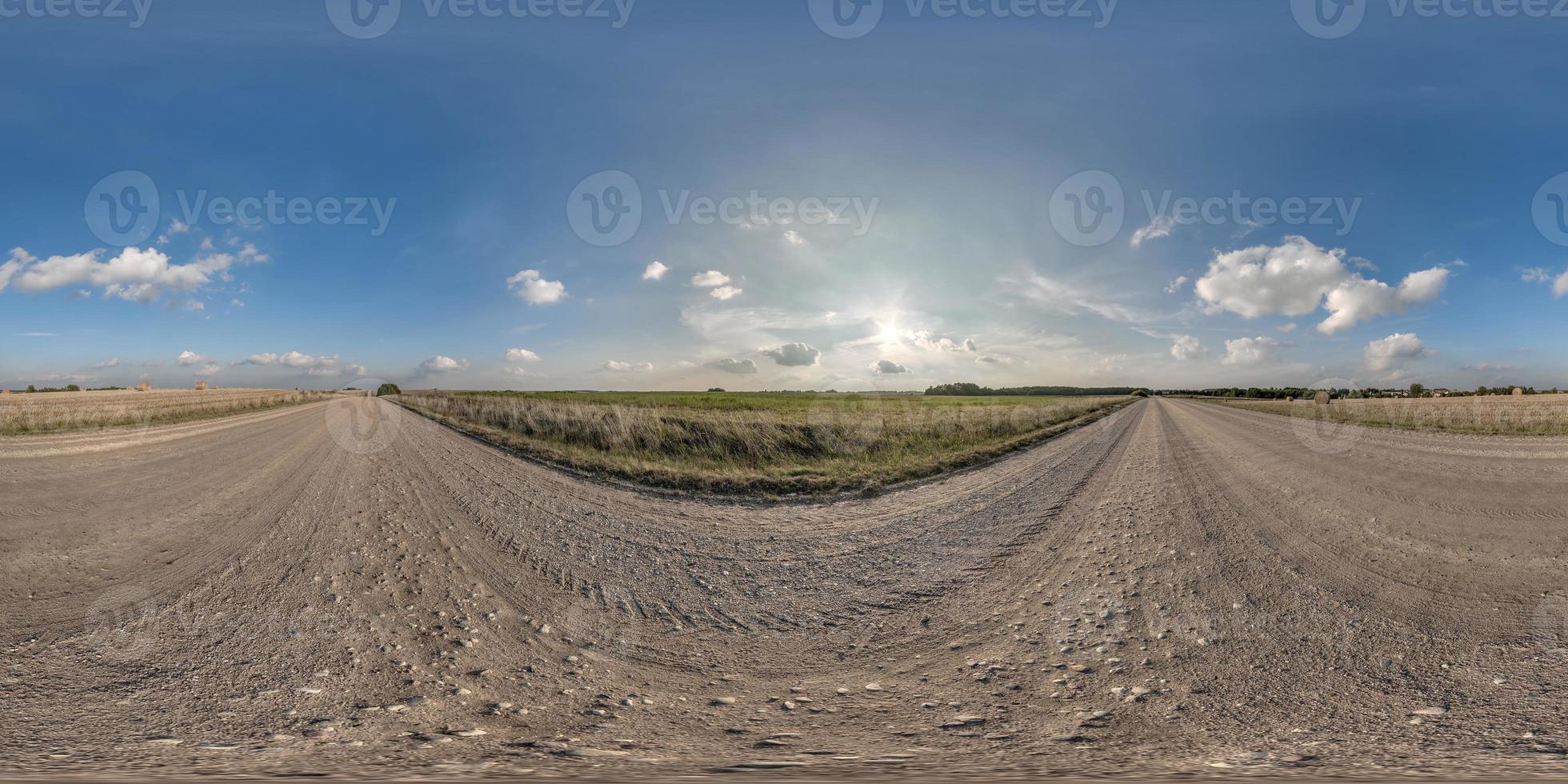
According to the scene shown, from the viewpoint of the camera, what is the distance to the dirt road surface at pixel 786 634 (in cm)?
309

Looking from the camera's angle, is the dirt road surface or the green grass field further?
the green grass field

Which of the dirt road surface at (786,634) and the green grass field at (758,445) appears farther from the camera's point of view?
the green grass field at (758,445)

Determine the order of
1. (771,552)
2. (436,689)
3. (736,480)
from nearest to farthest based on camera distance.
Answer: (436,689)
(771,552)
(736,480)

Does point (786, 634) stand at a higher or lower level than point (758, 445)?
lower

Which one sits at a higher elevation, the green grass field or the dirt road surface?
the green grass field

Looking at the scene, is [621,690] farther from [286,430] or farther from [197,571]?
[286,430]

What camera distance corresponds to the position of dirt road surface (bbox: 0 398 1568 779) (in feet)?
10.1

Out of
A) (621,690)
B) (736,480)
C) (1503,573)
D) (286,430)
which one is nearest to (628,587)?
(621,690)

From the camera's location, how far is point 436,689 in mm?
3609

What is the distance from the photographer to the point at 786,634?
453cm

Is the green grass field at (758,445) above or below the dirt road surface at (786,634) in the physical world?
above

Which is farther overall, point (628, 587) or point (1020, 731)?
point (628, 587)

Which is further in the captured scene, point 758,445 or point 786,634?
point 758,445

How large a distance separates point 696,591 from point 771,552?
53.4 inches
